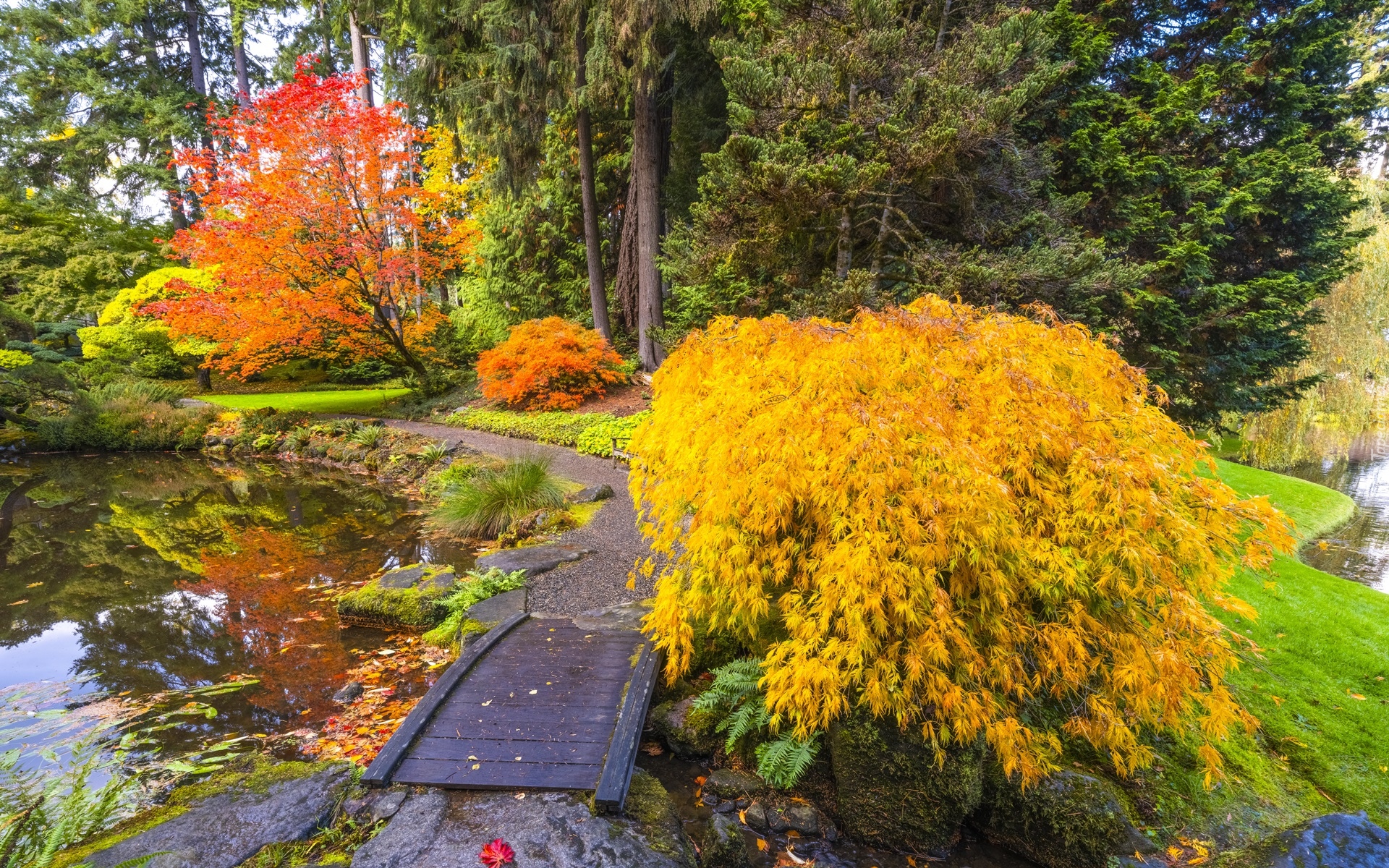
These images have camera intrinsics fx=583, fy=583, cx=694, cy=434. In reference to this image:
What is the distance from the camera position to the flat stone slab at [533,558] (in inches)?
219

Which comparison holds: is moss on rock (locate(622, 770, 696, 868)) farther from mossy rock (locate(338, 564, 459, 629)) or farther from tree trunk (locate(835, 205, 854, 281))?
tree trunk (locate(835, 205, 854, 281))

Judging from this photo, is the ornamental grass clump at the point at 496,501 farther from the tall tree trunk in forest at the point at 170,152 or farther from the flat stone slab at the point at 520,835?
the tall tree trunk in forest at the point at 170,152

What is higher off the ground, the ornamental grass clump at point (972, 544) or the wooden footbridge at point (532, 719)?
the ornamental grass clump at point (972, 544)

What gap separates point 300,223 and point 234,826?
11.4m

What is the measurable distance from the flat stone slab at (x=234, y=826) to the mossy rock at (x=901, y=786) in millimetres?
2587

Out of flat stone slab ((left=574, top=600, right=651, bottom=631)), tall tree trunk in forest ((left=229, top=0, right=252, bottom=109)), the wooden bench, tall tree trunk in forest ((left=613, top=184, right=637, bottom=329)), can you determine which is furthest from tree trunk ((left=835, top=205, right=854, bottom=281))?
tall tree trunk in forest ((left=229, top=0, right=252, bottom=109))

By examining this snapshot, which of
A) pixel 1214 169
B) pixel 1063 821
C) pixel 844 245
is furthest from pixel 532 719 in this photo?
pixel 1214 169

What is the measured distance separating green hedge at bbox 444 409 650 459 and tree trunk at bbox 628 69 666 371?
213 centimetres

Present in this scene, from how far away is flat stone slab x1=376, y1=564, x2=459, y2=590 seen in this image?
17.9 ft

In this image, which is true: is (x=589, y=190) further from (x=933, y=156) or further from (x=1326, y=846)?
(x=1326, y=846)

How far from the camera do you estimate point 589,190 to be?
1270 centimetres

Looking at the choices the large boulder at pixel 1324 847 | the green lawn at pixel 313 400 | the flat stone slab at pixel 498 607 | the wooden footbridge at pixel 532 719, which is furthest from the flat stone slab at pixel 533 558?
the green lawn at pixel 313 400

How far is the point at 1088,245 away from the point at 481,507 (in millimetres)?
8265

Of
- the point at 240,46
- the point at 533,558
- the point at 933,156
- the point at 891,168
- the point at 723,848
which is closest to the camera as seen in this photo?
the point at 723,848
